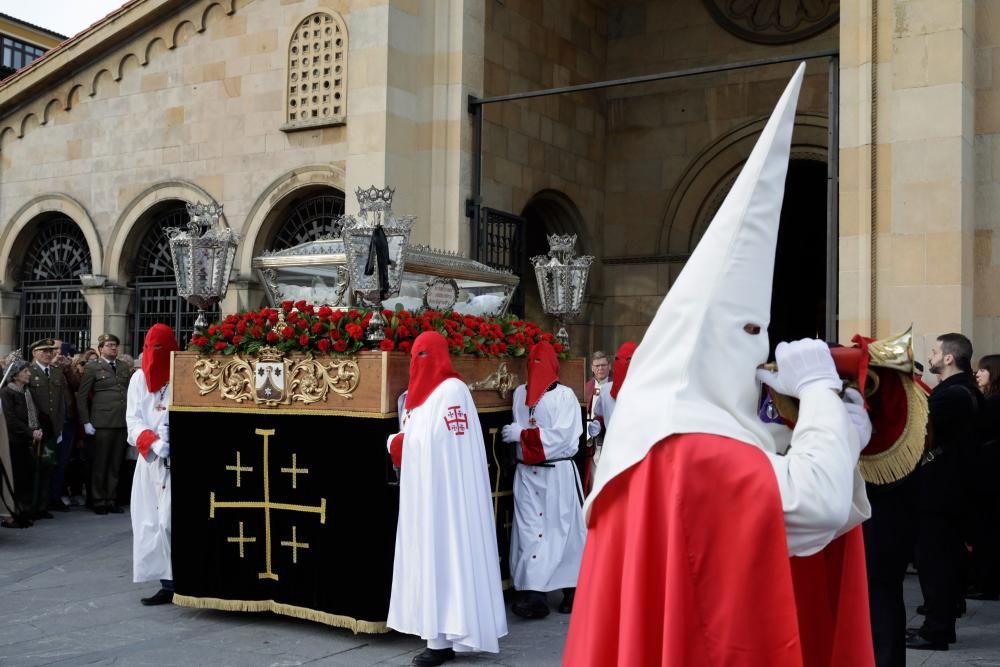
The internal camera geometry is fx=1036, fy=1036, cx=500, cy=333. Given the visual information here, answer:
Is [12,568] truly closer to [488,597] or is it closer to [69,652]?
[69,652]

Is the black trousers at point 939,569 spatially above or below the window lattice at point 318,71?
below

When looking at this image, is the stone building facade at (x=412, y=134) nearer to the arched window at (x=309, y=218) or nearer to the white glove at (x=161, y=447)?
the arched window at (x=309, y=218)

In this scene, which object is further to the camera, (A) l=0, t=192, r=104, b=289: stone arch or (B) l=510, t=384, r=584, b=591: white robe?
(A) l=0, t=192, r=104, b=289: stone arch

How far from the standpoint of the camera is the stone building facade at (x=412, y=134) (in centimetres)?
1228

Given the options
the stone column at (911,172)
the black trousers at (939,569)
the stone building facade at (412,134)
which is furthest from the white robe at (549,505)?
the stone building facade at (412,134)

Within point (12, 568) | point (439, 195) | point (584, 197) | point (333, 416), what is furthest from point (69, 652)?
point (584, 197)

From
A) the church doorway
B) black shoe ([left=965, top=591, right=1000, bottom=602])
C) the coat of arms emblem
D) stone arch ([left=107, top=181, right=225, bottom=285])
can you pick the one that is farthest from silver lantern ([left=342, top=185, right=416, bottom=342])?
the church doorway

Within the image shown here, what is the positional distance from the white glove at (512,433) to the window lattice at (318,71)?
6.98m

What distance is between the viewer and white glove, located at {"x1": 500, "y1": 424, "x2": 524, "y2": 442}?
7211 mm

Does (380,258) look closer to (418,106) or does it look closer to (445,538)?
(445,538)

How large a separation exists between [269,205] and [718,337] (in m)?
12.0

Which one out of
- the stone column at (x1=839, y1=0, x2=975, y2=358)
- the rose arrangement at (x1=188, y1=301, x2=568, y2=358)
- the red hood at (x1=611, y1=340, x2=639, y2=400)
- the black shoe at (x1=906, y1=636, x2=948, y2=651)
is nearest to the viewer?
the black shoe at (x1=906, y1=636, x2=948, y2=651)

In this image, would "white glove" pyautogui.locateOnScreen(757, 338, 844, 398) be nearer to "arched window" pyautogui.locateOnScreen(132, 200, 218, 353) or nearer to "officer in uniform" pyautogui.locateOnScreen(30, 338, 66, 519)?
"officer in uniform" pyautogui.locateOnScreen(30, 338, 66, 519)

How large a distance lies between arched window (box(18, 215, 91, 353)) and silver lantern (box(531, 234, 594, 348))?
9434 millimetres
